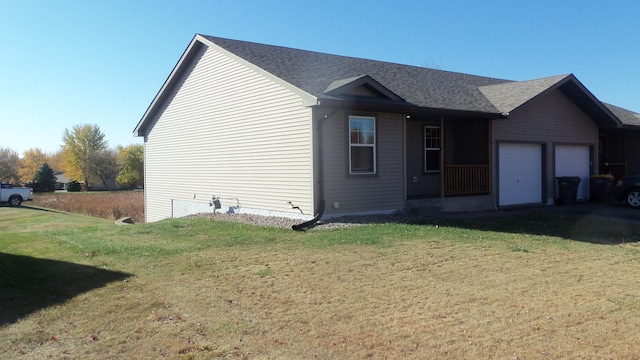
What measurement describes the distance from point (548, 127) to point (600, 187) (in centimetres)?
353

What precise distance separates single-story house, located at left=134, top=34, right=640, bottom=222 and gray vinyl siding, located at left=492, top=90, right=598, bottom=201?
0.06 metres

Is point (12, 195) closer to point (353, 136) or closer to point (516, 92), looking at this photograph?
point (353, 136)

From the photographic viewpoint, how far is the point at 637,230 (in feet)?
38.7

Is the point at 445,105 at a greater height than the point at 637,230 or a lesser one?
greater

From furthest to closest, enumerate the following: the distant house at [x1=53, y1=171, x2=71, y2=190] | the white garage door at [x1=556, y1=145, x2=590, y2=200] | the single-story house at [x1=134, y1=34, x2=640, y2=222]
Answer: the distant house at [x1=53, y1=171, x2=71, y2=190] < the white garage door at [x1=556, y1=145, x2=590, y2=200] < the single-story house at [x1=134, y1=34, x2=640, y2=222]

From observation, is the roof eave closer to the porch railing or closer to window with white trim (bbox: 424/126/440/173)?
the porch railing

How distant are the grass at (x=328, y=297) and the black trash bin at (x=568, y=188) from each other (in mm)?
7649

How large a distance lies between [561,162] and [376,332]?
16.5 metres

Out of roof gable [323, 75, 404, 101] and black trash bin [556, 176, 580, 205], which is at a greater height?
roof gable [323, 75, 404, 101]

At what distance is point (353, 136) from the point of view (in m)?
13.5

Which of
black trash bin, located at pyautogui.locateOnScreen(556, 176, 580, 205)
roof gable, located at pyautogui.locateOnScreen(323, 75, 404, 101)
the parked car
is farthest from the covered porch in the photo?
the parked car

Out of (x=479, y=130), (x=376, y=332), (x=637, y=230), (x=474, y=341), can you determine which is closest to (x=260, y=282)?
(x=376, y=332)

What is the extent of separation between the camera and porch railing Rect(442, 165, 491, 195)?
15.7 metres

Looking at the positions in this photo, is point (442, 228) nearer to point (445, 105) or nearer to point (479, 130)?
point (445, 105)
